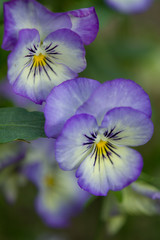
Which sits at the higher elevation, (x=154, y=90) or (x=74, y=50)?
(x=74, y=50)

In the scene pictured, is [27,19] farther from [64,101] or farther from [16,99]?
[16,99]

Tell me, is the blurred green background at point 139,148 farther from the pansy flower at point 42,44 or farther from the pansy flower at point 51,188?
the pansy flower at point 42,44

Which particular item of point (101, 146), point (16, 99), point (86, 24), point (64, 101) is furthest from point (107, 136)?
point (16, 99)

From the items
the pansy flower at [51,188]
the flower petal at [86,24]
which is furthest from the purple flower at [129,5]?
the flower petal at [86,24]

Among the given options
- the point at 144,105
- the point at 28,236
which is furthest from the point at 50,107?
the point at 28,236

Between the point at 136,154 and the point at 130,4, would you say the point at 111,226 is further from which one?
the point at 130,4

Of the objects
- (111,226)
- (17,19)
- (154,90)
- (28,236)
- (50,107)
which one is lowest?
(28,236)
